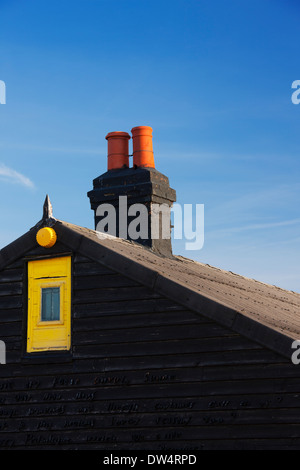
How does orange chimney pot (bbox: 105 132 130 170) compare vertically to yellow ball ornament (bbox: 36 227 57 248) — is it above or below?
above

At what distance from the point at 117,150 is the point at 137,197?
1.82 metres

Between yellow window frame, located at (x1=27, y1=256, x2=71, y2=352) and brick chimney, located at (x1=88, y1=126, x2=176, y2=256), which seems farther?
brick chimney, located at (x1=88, y1=126, x2=176, y2=256)

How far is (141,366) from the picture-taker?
1241 centimetres

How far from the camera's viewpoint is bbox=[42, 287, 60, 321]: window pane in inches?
531

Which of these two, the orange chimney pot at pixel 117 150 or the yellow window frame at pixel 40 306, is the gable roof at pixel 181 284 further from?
the orange chimney pot at pixel 117 150

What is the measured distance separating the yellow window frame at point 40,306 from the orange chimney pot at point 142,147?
16.3 feet

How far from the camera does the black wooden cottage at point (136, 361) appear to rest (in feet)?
37.5

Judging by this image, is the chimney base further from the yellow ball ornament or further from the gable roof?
the yellow ball ornament

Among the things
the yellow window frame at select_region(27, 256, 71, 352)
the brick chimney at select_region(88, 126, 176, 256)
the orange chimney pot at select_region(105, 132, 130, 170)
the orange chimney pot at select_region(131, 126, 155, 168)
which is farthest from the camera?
the orange chimney pot at select_region(105, 132, 130, 170)

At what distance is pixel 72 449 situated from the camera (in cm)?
1270

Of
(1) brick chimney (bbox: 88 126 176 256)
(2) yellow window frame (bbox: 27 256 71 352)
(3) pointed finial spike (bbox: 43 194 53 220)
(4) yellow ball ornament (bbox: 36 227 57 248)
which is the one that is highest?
(1) brick chimney (bbox: 88 126 176 256)

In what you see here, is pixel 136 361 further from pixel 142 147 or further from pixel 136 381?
pixel 142 147

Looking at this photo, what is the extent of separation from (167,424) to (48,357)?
2.61 metres

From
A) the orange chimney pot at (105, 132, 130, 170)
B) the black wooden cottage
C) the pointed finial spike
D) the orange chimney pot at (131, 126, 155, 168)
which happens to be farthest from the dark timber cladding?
the orange chimney pot at (105, 132, 130, 170)
